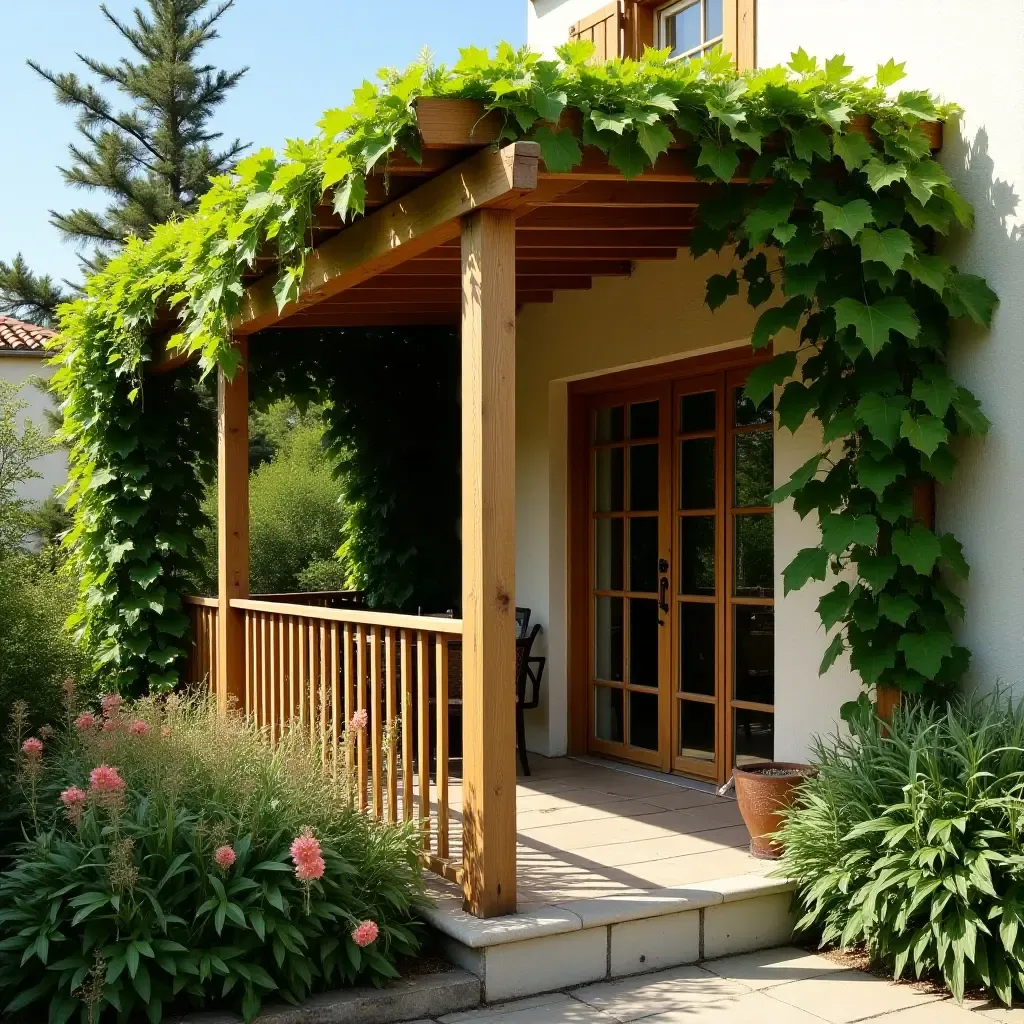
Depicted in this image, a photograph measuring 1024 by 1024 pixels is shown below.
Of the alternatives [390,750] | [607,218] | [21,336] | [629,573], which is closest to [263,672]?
[390,750]

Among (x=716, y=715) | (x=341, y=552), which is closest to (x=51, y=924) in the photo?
(x=716, y=715)

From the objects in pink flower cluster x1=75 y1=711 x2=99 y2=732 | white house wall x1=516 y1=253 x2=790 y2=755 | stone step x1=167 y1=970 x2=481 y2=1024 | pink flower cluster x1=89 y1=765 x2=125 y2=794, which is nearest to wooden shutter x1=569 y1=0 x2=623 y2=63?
white house wall x1=516 y1=253 x2=790 y2=755

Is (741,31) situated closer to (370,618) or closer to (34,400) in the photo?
(370,618)

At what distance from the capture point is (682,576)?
6.39 meters

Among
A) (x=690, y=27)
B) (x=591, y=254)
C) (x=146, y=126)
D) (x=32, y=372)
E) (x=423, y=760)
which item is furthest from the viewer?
(x=32, y=372)

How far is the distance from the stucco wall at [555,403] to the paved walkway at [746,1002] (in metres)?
3.15

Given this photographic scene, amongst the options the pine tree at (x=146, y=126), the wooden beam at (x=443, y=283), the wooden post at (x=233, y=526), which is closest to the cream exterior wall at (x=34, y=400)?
the pine tree at (x=146, y=126)

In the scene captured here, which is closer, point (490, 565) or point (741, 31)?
point (490, 565)

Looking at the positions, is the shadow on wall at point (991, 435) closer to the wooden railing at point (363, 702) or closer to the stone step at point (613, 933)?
the stone step at point (613, 933)

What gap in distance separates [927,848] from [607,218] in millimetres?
2712

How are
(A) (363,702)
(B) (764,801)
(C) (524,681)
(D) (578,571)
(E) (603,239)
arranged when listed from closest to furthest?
(B) (764,801)
(A) (363,702)
(E) (603,239)
(C) (524,681)
(D) (578,571)

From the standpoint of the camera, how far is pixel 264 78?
21391 mm

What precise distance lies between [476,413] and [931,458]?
5.41 ft

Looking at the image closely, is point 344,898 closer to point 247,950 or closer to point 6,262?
point 247,950
